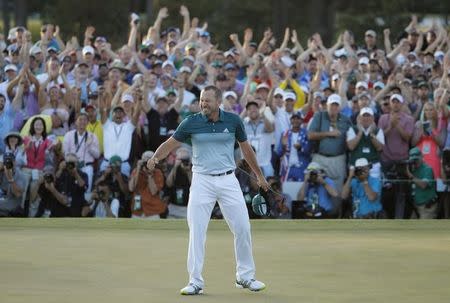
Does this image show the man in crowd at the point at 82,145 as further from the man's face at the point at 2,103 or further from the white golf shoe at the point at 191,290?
the white golf shoe at the point at 191,290

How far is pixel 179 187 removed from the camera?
20.8 m

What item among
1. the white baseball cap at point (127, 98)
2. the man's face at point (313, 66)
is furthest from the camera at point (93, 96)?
the man's face at point (313, 66)

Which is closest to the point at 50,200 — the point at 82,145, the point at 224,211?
the point at 82,145

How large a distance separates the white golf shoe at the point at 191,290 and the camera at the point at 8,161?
8.81 meters

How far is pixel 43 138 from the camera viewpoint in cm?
2109

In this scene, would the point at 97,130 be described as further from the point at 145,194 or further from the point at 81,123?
the point at 145,194

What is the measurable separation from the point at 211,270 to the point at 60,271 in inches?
58.6

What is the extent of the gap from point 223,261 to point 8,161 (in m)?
6.80

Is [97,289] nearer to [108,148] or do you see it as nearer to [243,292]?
[243,292]

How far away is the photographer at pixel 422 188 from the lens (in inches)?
826

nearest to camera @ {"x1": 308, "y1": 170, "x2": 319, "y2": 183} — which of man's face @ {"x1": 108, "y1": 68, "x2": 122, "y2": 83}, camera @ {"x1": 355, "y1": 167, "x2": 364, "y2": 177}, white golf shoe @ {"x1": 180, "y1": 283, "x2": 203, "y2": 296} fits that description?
camera @ {"x1": 355, "y1": 167, "x2": 364, "y2": 177}

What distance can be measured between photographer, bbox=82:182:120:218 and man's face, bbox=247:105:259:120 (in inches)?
92.8

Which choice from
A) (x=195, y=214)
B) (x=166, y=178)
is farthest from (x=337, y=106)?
(x=195, y=214)

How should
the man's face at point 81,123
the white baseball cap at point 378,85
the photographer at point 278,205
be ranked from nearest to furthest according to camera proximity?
the photographer at point 278,205 < the man's face at point 81,123 < the white baseball cap at point 378,85
